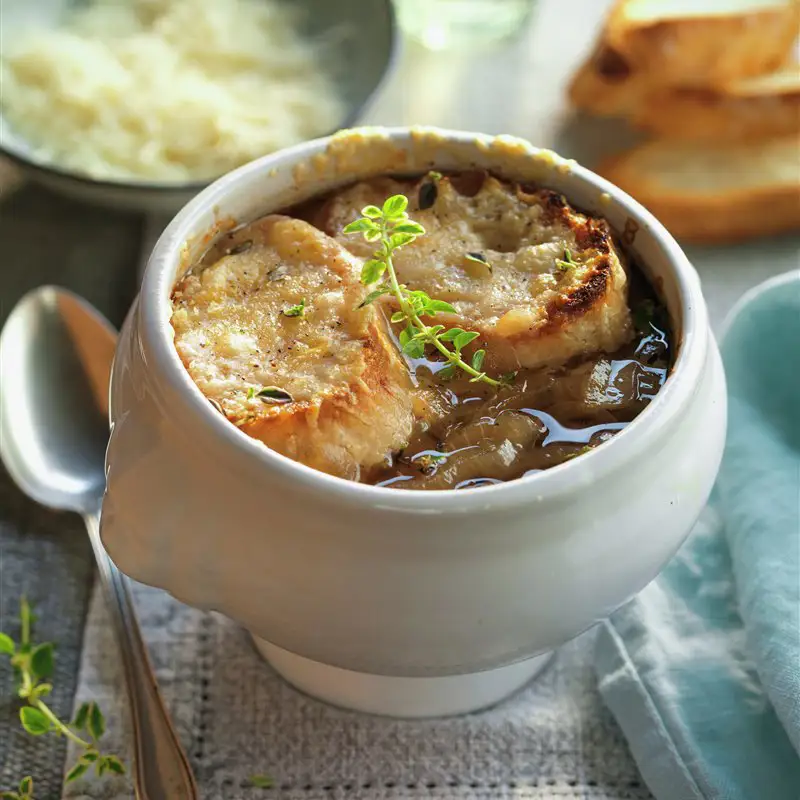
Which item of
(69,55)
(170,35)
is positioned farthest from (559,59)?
(69,55)

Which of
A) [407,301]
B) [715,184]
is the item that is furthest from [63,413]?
[715,184]

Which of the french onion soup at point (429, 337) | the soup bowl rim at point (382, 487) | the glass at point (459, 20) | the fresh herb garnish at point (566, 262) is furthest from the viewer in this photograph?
the glass at point (459, 20)

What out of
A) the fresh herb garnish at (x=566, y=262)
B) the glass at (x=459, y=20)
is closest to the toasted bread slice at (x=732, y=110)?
the glass at (x=459, y=20)

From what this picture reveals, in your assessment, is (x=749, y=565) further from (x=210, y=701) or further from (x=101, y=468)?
(x=101, y=468)

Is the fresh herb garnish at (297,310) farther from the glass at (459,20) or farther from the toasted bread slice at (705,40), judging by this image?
the glass at (459,20)

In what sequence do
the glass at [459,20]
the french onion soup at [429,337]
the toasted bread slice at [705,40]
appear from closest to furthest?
the french onion soup at [429,337] < the toasted bread slice at [705,40] < the glass at [459,20]

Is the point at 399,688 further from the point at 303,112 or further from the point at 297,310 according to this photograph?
the point at 303,112
